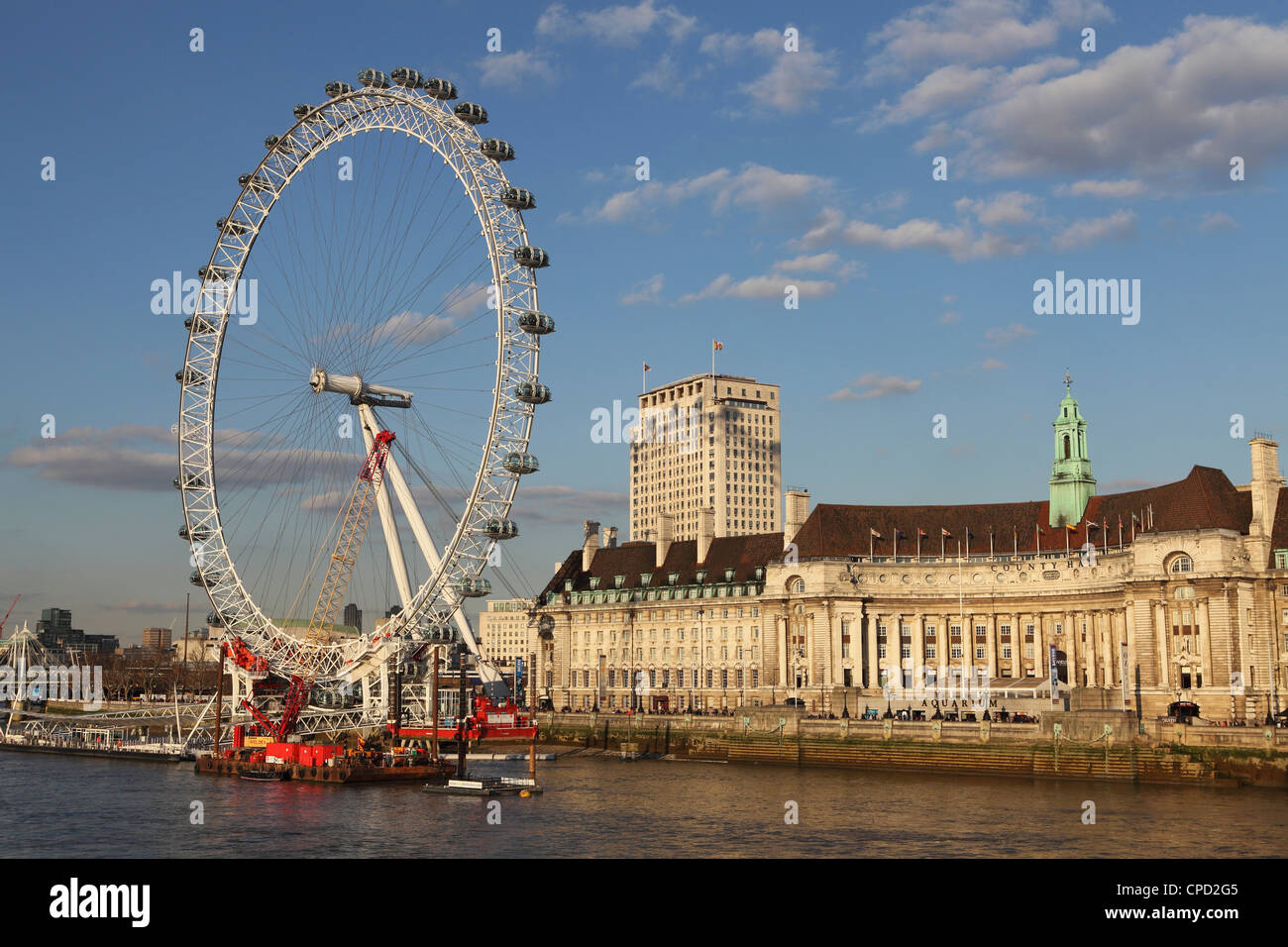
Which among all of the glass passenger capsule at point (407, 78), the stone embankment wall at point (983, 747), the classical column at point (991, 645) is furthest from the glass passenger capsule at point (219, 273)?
the classical column at point (991, 645)

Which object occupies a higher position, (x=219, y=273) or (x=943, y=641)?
(x=219, y=273)

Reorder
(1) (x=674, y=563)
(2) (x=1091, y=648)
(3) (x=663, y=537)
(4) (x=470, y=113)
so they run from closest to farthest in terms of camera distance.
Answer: (4) (x=470, y=113)
(2) (x=1091, y=648)
(1) (x=674, y=563)
(3) (x=663, y=537)

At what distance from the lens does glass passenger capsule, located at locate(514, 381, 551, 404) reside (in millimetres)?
82312

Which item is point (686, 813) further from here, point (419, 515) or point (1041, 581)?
point (1041, 581)

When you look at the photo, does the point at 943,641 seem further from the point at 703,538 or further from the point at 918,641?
the point at 703,538

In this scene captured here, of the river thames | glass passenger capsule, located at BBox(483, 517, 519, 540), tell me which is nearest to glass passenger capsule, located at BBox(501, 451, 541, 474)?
glass passenger capsule, located at BBox(483, 517, 519, 540)

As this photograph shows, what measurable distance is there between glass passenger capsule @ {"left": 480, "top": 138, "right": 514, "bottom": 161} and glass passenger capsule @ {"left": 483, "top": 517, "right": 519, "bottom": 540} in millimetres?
23172

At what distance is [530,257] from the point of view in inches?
3214

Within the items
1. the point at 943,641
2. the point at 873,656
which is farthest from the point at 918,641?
the point at 873,656

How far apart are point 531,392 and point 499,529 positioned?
29.9ft

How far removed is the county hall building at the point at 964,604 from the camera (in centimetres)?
9356

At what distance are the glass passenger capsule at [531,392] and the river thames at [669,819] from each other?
24.5m
